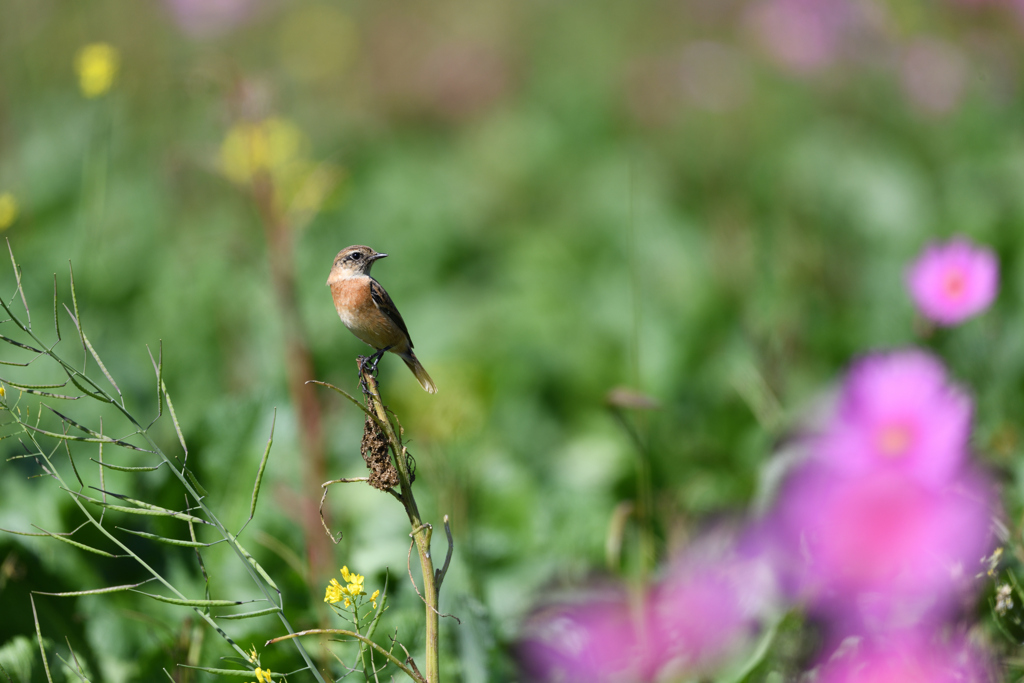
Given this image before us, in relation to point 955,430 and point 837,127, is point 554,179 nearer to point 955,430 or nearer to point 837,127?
point 837,127

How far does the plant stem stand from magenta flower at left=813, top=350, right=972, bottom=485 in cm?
89

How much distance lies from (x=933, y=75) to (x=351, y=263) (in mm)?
4124

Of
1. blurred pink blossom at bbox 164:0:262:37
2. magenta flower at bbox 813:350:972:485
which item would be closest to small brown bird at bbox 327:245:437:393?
magenta flower at bbox 813:350:972:485

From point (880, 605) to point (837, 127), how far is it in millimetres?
3701

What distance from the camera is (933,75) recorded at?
4047 mm

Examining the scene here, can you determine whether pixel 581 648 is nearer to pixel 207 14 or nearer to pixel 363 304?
pixel 363 304

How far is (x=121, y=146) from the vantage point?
437cm

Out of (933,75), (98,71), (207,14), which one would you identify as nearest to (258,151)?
(98,71)

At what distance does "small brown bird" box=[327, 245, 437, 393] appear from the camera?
759 millimetres

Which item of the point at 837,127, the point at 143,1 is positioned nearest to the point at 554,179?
the point at 837,127

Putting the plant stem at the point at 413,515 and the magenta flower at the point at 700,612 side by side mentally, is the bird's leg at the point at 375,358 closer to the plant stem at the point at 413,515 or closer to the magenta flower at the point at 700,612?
the plant stem at the point at 413,515

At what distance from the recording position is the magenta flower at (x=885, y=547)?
3.82 feet

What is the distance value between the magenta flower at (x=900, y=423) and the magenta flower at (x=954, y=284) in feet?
0.38

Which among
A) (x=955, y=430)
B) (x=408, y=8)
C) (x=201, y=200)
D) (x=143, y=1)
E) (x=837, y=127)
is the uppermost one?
(x=408, y=8)
